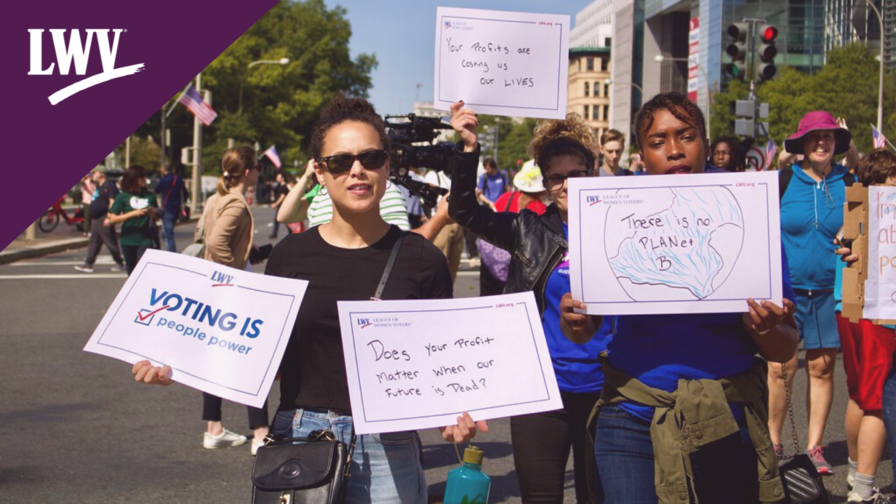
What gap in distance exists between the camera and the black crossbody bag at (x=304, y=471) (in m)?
2.86

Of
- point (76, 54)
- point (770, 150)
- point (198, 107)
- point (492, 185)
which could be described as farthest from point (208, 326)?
point (198, 107)

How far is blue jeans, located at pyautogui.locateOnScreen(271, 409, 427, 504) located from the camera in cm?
300

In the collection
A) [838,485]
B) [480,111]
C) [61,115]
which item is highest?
[61,115]

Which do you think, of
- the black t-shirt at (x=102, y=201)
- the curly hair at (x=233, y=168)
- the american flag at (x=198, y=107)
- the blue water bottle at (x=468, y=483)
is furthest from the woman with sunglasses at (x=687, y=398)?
the american flag at (x=198, y=107)

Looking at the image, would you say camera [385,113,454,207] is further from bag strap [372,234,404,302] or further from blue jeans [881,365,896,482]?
blue jeans [881,365,896,482]

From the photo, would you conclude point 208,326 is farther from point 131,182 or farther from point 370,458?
point 131,182

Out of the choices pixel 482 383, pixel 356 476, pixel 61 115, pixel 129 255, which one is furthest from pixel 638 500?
pixel 61 115

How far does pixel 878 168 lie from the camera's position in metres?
5.46

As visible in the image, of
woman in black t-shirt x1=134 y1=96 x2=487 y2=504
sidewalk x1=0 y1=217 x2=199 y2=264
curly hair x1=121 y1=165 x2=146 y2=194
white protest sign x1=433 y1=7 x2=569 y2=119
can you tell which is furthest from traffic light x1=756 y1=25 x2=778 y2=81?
sidewalk x1=0 y1=217 x2=199 y2=264

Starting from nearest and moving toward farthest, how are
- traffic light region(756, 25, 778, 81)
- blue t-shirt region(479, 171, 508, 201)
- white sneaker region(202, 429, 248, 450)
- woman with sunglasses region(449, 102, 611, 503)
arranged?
woman with sunglasses region(449, 102, 611, 503) → white sneaker region(202, 429, 248, 450) → traffic light region(756, 25, 778, 81) → blue t-shirt region(479, 171, 508, 201)

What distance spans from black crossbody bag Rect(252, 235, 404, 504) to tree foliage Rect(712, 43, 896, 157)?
115 feet

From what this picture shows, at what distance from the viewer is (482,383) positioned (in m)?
2.98

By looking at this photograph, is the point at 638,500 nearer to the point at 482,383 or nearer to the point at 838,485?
the point at 482,383

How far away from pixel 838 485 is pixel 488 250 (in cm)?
249
